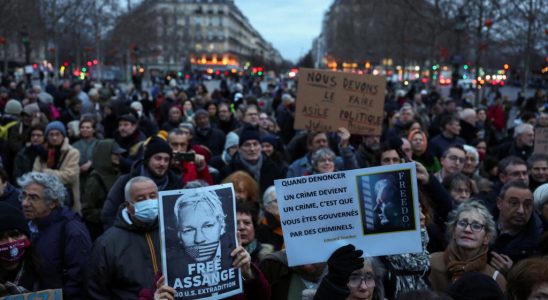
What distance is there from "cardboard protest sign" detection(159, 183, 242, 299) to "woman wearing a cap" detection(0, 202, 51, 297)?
1007 mm

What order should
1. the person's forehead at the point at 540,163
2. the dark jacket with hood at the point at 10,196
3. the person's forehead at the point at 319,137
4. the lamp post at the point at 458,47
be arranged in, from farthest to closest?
the lamp post at the point at 458,47 → the person's forehead at the point at 319,137 → the person's forehead at the point at 540,163 → the dark jacket with hood at the point at 10,196

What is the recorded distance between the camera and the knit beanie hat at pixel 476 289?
9.37ft

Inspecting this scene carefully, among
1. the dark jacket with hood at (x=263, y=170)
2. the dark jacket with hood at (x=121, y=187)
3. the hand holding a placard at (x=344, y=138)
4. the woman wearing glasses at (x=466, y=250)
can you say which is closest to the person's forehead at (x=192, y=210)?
the woman wearing glasses at (x=466, y=250)

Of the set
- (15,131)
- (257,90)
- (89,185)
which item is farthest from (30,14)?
(89,185)

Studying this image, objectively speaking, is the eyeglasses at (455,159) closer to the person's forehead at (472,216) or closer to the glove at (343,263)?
the person's forehead at (472,216)

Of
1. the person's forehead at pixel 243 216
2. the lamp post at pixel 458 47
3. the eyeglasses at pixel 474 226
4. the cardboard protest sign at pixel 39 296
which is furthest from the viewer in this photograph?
the lamp post at pixel 458 47

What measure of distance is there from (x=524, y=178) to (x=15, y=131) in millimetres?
6987

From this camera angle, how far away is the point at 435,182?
16.5 feet

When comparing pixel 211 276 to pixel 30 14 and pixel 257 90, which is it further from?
pixel 257 90

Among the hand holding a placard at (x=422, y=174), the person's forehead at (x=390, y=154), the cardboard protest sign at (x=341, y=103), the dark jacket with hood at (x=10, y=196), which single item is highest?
the cardboard protest sign at (x=341, y=103)

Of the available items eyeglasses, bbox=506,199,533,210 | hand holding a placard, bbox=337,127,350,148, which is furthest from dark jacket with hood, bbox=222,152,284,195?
eyeglasses, bbox=506,199,533,210

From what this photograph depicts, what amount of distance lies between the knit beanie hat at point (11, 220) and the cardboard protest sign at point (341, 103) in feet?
15.8

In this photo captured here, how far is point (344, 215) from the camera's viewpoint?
10.8 ft

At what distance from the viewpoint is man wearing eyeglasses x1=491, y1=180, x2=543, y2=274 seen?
432 centimetres
